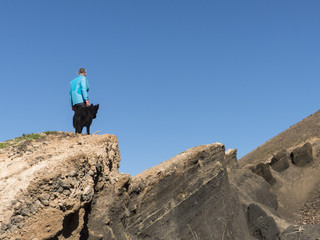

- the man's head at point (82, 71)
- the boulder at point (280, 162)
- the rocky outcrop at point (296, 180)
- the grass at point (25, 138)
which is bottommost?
the rocky outcrop at point (296, 180)

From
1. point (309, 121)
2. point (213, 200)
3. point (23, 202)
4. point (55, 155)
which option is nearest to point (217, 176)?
point (213, 200)

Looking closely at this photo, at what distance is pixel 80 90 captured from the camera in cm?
1205

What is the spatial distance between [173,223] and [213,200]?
2353 millimetres

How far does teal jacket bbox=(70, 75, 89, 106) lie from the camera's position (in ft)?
39.2

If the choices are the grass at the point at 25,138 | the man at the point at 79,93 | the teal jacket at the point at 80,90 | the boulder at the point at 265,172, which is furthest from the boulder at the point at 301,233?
the grass at the point at 25,138

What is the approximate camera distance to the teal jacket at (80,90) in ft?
39.2

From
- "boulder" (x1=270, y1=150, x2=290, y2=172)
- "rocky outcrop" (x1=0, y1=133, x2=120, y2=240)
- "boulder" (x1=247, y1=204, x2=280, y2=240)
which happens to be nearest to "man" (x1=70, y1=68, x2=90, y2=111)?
"rocky outcrop" (x1=0, y1=133, x2=120, y2=240)

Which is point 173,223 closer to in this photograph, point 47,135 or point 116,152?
point 116,152

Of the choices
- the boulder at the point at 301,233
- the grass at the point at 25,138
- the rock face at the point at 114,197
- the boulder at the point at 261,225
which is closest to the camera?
the rock face at the point at 114,197

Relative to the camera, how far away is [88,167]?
917cm

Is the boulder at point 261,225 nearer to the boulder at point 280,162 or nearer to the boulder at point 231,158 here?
the boulder at point 231,158

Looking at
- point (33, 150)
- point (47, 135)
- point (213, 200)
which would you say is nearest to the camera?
point (33, 150)

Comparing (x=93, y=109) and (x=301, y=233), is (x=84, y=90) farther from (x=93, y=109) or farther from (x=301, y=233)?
(x=301, y=233)

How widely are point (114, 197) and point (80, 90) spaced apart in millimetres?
3969
